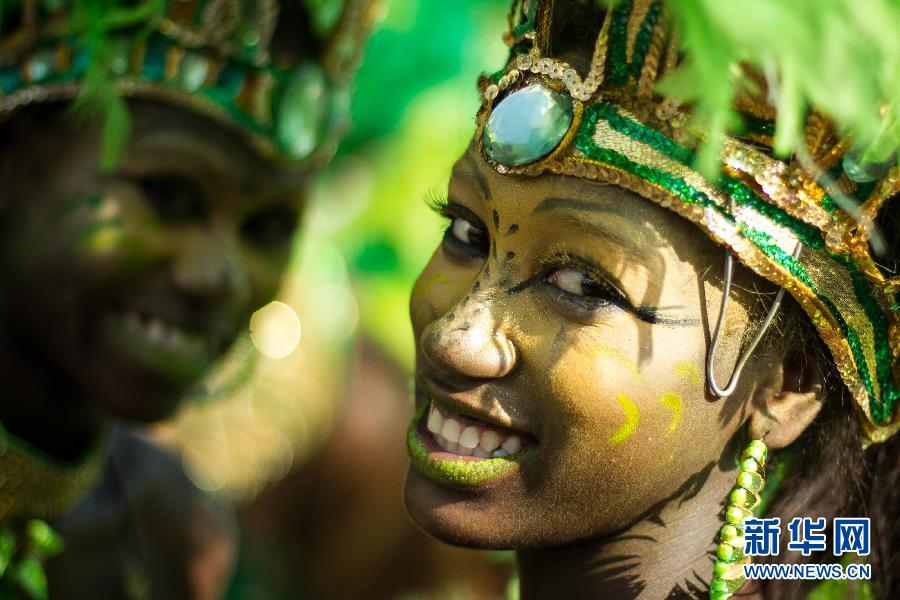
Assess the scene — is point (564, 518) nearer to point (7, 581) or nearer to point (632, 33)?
point (632, 33)

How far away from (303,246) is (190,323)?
3321 mm

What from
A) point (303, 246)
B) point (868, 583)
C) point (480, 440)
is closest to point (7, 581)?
point (480, 440)

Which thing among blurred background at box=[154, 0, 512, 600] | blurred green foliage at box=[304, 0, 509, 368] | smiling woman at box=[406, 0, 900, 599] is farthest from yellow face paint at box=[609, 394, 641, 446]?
blurred green foliage at box=[304, 0, 509, 368]

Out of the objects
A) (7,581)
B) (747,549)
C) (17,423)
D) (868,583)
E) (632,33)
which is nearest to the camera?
(632,33)

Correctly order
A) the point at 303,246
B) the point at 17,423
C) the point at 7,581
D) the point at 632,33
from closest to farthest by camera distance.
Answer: the point at 632,33 < the point at 7,581 < the point at 17,423 < the point at 303,246

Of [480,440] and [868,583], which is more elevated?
[868,583]

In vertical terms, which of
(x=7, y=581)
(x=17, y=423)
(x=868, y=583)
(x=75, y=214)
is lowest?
(x=7, y=581)

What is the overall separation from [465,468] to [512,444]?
10 cm

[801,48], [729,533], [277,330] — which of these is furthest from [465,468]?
[277,330]

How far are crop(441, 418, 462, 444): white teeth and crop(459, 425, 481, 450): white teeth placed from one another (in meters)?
0.01

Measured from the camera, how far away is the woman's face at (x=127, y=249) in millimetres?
3012

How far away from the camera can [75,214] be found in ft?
9.87

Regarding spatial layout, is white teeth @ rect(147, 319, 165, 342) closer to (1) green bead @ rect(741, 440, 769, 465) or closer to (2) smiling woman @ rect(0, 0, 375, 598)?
(2) smiling woman @ rect(0, 0, 375, 598)

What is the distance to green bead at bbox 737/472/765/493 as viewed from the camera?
1.93 meters
